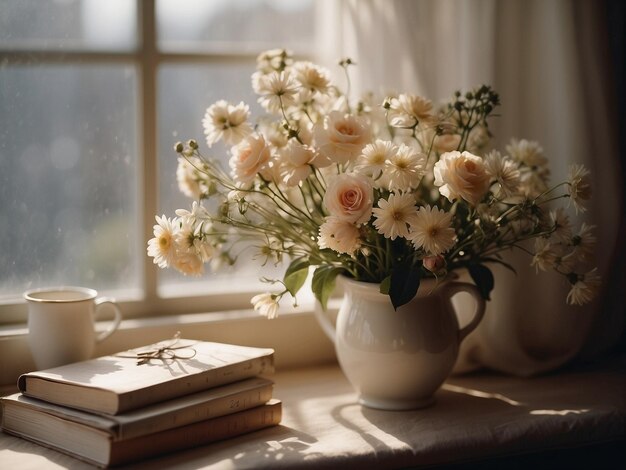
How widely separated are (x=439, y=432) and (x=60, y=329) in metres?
0.63

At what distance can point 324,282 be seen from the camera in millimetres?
1361

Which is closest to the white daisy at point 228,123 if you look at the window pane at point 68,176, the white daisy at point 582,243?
the window pane at point 68,176

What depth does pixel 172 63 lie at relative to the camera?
1567mm

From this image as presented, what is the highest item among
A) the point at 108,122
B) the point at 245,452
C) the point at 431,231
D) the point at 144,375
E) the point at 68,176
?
the point at 108,122

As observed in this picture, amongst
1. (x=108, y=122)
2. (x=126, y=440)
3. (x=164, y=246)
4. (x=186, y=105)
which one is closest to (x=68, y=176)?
(x=108, y=122)

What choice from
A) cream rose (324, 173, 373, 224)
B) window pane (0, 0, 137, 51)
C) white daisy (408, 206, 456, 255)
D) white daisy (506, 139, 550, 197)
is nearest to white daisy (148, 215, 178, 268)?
cream rose (324, 173, 373, 224)

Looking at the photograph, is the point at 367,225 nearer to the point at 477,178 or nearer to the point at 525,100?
the point at 477,178

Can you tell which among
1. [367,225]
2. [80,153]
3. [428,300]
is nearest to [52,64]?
[80,153]

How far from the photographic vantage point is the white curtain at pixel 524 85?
153 cm

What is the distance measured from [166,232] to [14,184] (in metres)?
0.40

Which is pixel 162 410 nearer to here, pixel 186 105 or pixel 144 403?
pixel 144 403

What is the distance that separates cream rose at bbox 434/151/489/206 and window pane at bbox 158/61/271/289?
572 mm

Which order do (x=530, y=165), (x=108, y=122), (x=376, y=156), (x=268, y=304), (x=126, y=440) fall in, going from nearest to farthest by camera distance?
(x=126, y=440) < (x=376, y=156) < (x=268, y=304) < (x=530, y=165) < (x=108, y=122)

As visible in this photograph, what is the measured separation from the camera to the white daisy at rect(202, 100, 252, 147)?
1.30 metres
